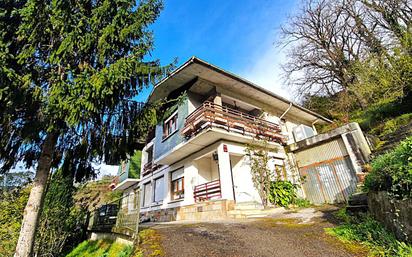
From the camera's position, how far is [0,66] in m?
4.37

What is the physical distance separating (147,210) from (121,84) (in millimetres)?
12507

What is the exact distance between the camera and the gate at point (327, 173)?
405 inches

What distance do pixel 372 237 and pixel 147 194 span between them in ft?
51.3

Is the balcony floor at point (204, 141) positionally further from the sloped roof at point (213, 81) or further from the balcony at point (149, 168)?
the balcony at point (149, 168)

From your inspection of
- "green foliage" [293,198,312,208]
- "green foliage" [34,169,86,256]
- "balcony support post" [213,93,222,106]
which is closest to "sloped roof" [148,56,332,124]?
"balcony support post" [213,93,222,106]

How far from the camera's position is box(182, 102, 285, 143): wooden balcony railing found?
389 inches

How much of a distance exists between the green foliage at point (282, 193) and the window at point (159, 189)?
7.68m

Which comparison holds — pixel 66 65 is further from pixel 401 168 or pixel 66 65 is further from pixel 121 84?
pixel 401 168

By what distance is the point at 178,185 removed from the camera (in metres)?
12.8

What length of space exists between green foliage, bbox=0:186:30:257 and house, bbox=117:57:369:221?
20.3 feet

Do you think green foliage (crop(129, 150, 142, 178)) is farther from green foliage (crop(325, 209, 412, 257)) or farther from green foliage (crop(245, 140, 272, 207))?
green foliage (crop(325, 209, 412, 257))

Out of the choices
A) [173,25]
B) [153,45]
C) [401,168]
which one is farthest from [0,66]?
[401,168]

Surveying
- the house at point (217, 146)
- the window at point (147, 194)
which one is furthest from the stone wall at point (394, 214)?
the window at point (147, 194)

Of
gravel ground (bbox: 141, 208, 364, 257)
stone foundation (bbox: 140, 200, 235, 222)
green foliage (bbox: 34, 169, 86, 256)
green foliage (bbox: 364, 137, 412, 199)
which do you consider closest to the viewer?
green foliage (bbox: 364, 137, 412, 199)
